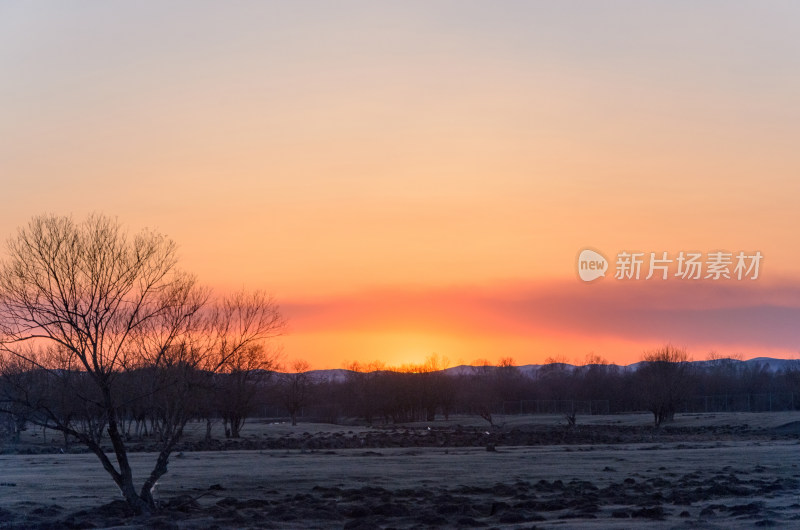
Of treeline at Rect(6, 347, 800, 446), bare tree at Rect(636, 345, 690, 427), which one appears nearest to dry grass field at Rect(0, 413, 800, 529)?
treeline at Rect(6, 347, 800, 446)

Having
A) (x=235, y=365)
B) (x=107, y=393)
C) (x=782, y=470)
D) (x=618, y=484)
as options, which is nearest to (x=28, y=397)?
(x=107, y=393)

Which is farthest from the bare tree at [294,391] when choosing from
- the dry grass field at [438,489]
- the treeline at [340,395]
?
the dry grass field at [438,489]

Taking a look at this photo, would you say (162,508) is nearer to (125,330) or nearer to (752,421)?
(125,330)

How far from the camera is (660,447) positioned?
54125 millimetres

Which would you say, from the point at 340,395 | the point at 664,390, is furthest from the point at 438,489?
the point at 340,395

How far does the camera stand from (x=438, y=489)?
2981cm

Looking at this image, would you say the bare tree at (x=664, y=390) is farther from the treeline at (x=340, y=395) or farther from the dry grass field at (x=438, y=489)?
the dry grass field at (x=438, y=489)

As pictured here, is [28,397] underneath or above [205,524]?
above

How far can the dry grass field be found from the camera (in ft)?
70.0

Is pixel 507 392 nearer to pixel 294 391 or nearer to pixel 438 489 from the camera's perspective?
pixel 294 391

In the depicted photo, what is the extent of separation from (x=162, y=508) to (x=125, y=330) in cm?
525

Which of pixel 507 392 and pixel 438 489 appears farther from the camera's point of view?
pixel 507 392

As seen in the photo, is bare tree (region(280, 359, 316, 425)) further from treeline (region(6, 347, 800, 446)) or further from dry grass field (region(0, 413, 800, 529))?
dry grass field (region(0, 413, 800, 529))

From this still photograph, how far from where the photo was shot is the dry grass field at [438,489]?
21344 mm
